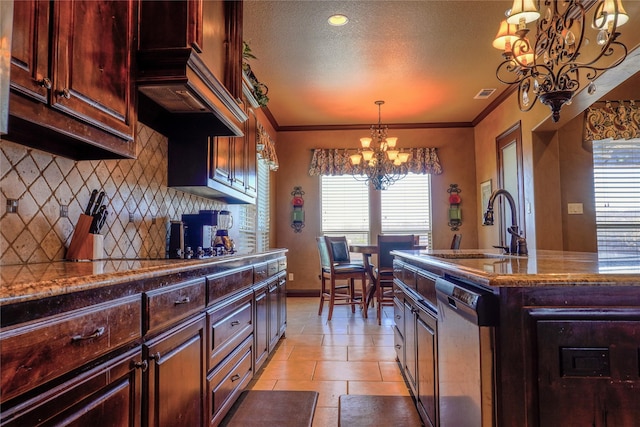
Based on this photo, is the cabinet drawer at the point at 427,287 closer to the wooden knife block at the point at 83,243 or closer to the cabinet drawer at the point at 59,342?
the cabinet drawer at the point at 59,342

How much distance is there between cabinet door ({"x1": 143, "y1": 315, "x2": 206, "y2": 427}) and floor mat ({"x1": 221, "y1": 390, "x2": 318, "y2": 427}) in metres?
0.53

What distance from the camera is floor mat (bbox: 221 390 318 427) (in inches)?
85.2

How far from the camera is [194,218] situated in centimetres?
271

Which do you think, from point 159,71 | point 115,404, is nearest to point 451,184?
point 159,71

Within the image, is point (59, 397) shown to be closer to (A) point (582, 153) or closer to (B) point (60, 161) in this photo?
(B) point (60, 161)

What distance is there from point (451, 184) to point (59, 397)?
21.1 feet

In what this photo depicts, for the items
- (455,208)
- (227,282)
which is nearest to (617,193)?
(455,208)

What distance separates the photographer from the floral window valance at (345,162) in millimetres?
6488

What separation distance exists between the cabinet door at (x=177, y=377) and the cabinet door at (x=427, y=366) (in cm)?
105

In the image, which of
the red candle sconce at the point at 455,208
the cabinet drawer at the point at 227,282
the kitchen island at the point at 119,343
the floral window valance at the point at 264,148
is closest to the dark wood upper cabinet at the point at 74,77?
the kitchen island at the point at 119,343

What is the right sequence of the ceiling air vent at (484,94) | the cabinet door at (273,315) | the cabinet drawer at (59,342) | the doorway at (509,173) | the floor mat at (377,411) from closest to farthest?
1. the cabinet drawer at (59,342)
2. the floor mat at (377,411)
3. the cabinet door at (273,315)
4. the doorway at (509,173)
5. the ceiling air vent at (484,94)

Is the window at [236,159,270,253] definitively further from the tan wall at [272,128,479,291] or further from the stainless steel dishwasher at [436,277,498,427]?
the stainless steel dishwasher at [436,277,498,427]

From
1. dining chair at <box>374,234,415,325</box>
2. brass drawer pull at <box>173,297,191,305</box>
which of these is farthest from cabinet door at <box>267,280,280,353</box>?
dining chair at <box>374,234,415,325</box>

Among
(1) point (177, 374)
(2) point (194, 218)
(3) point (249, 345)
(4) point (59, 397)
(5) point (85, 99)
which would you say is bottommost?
(3) point (249, 345)
